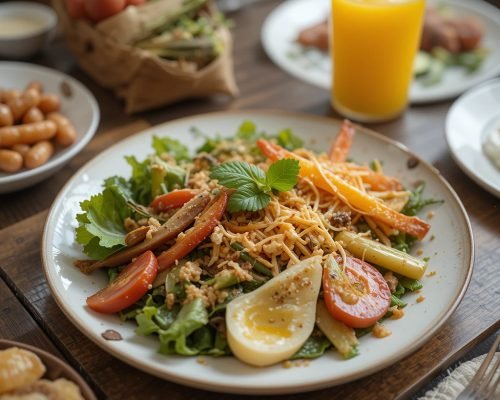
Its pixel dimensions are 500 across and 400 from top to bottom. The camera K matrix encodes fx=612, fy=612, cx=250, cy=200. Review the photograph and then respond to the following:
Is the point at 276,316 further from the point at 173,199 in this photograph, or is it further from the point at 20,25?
the point at 20,25

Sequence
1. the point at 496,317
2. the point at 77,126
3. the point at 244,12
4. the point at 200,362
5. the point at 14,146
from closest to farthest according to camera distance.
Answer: the point at 200,362
the point at 496,317
the point at 14,146
the point at 77,126
the point at 244,12

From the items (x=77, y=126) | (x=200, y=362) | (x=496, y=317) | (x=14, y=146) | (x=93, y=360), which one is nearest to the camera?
(x=200, y=362)

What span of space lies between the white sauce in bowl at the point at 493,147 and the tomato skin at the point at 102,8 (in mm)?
2188

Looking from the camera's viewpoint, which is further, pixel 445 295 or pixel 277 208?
pixel 277 208

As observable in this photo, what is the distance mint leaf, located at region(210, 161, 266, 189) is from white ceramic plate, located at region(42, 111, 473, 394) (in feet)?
1.98

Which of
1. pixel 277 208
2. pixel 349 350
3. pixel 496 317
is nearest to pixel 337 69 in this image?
pixel 277 208

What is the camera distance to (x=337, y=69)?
3.55 metres

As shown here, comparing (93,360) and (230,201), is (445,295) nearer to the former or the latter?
(230,201)

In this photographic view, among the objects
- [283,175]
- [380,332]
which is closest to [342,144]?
[283,175]

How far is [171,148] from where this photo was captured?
9.78 feet

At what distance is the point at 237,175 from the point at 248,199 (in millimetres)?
117

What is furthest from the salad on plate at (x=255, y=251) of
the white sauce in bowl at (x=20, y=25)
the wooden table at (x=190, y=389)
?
the white sauce in bowl at (x=20, y=25)

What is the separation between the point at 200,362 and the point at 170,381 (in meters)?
0.16

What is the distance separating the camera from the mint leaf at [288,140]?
3029 mm
